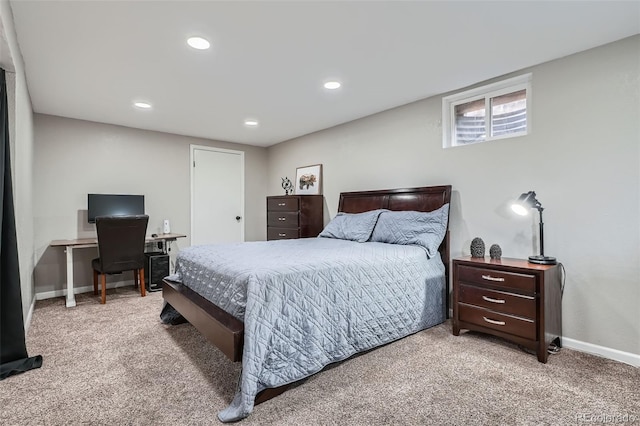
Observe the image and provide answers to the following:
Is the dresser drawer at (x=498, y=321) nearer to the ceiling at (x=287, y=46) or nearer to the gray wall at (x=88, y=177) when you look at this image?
the ceiling at (x=287, y=46)

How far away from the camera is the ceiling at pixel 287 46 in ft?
6.48

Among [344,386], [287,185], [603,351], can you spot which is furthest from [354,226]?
[603,351]

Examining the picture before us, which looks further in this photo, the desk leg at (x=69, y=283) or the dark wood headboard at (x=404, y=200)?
the desk leg at (x=69, y=283)

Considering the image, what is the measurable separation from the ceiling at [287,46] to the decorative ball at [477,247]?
59.1 inches

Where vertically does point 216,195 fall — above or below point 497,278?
above

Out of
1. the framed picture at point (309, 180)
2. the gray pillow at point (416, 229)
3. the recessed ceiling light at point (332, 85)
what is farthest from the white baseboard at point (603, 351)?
the framed picture at point (309, 180)

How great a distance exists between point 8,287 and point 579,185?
13.7ft

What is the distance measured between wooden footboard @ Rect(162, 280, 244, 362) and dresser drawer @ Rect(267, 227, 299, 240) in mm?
1997

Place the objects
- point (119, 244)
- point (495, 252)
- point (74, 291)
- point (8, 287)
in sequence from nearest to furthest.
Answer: point (8, 287)
point (495, 252)
point (119, 244)
point (74, 291)

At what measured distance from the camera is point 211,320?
2.04m

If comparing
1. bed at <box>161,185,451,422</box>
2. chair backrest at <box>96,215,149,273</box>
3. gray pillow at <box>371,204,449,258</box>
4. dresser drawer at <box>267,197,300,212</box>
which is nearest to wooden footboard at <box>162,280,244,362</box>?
bed at <box>161,185,451,422</box>

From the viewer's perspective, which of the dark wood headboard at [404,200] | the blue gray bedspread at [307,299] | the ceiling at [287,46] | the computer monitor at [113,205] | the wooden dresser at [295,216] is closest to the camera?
the blue gray bedspread at [307,299]

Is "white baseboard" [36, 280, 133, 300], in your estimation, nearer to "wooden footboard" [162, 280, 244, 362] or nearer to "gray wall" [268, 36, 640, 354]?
"wooden footboard" [162, 280, 244, 362]

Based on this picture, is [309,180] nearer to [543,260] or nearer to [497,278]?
[497,278]
